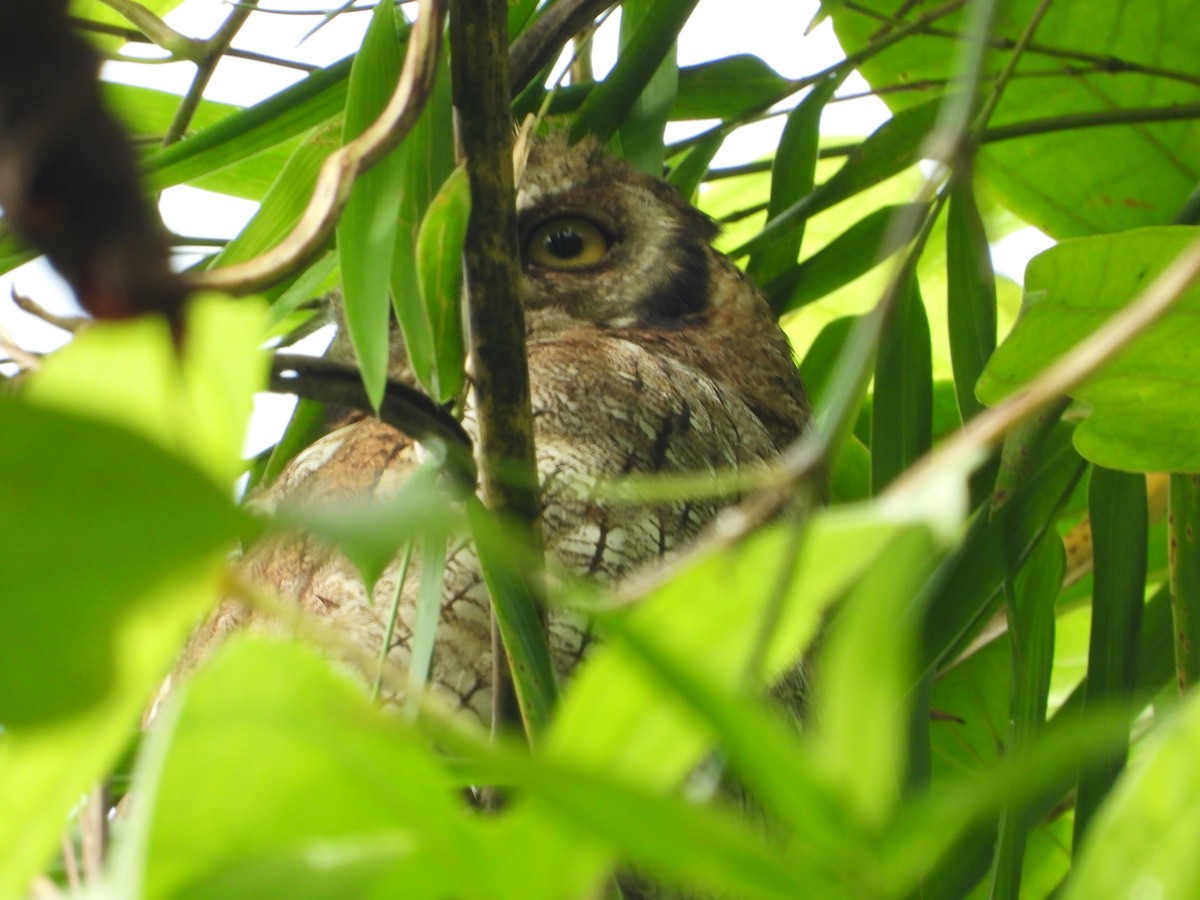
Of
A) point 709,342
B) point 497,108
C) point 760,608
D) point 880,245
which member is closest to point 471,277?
point 497,108

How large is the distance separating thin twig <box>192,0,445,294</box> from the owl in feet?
1.01

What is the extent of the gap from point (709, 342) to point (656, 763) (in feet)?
5.07

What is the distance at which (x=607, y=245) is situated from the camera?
1939 millimetres

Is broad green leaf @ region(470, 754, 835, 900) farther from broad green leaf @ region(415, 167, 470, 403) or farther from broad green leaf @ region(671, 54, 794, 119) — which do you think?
broad green leaf @ region(671, 54, 794, 119)

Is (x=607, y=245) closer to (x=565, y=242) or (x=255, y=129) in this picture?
(x=565, y=242)

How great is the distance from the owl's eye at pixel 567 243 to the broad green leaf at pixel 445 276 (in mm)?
1161

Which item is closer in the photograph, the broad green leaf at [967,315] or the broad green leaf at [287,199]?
the broad green leaf at [287,199]

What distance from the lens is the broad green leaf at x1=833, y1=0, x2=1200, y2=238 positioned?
1.42m

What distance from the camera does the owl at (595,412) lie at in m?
1.12

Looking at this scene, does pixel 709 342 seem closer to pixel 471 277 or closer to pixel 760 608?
pixel 471 277

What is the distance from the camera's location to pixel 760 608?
0.28m

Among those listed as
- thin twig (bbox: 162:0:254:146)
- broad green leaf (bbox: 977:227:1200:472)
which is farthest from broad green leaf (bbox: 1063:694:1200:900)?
thin twig (bbox: 162:0:254:146)

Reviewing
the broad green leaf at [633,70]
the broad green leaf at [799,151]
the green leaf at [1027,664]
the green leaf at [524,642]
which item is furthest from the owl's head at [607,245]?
the green leaf at [524,642]

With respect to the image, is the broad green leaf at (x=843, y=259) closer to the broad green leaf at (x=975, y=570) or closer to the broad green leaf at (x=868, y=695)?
the broad green leaf at (x=975, y=570)
